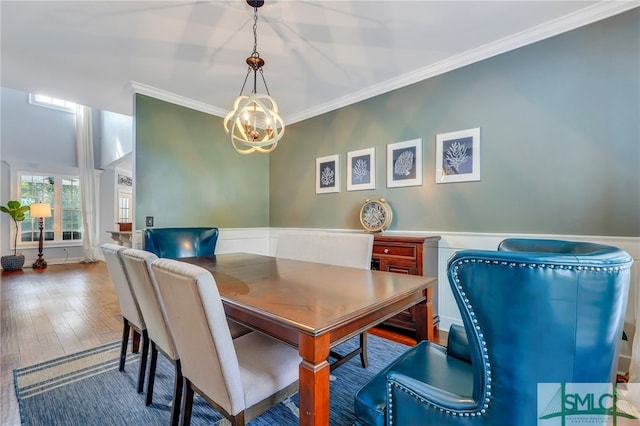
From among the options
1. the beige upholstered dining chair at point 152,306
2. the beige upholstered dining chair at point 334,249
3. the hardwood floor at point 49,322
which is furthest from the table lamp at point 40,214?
the beige upholstered dining chair at point 152,306

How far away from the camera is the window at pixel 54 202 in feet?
20.1

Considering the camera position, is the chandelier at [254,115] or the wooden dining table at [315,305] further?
the chandelier at [254,115]

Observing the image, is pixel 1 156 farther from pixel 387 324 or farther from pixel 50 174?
pixel 387 324

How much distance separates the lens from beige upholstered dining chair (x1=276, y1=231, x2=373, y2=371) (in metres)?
2.02

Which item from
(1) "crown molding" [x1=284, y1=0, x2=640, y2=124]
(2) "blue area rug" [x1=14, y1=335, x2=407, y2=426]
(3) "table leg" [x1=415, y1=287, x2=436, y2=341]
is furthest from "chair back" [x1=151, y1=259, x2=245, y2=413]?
(1) "crown molding" [x1=284, y1=0, x2=640, y2=124]

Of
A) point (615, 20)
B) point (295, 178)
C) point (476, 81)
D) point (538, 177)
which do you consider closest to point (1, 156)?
point (295, 178)

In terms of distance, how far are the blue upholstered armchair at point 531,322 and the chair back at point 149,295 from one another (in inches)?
47.4

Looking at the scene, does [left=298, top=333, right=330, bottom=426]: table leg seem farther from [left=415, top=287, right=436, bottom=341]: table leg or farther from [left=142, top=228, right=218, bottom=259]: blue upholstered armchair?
[left=142, top=228, right=218, bottom=259]: blue upholstered armchair

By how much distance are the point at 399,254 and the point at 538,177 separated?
128 centimetres

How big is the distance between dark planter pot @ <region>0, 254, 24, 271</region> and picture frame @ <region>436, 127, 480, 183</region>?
7.97m

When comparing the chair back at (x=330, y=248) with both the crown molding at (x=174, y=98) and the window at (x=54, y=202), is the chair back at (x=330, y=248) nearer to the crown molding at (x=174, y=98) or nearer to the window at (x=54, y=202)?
the crown molding at (x=174, y=98)

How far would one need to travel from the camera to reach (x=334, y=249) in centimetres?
222

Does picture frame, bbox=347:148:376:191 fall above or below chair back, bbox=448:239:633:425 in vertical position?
above

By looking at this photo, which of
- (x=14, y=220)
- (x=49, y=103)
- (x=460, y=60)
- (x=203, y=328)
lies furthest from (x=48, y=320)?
(x=49, y=103)
